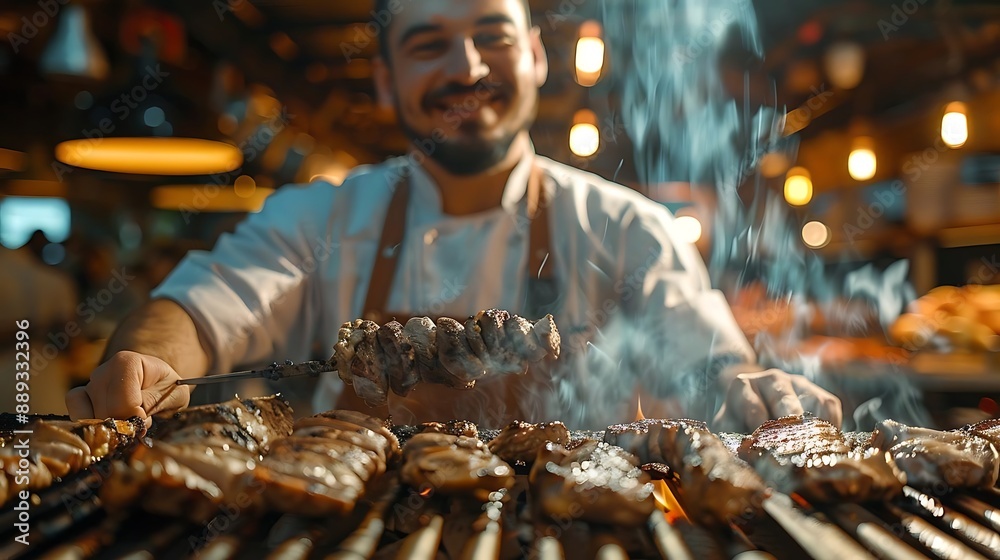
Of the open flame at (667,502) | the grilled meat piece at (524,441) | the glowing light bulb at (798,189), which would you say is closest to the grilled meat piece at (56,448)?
the grilled meat piece at (524,441)

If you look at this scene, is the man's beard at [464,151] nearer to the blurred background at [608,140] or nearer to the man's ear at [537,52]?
the man's ear at [537,52]

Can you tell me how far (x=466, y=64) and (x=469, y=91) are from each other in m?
0.15

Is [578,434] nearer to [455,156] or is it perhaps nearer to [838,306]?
[455,156]

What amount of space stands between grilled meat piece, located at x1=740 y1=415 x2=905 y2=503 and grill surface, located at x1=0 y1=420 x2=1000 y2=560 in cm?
5

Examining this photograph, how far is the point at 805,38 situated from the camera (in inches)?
256

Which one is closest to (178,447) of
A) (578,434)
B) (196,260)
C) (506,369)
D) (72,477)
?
(72,477)

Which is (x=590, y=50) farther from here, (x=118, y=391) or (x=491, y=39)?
(x=118, y=391)

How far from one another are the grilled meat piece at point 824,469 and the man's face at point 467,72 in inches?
99.3

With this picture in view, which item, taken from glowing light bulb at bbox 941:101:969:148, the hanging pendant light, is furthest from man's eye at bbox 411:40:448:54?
glowing light bulb at bbox 941:101:969:148

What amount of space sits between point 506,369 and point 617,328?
175cm

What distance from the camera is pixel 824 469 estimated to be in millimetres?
1690

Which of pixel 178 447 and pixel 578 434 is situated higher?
pixel 178 447

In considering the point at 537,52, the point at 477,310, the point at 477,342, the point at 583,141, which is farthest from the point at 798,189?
the point at 477,342

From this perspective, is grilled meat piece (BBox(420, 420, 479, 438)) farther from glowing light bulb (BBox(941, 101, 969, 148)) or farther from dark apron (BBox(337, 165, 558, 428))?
glowing light bulb (BBox(941, 101, 969, 148))
